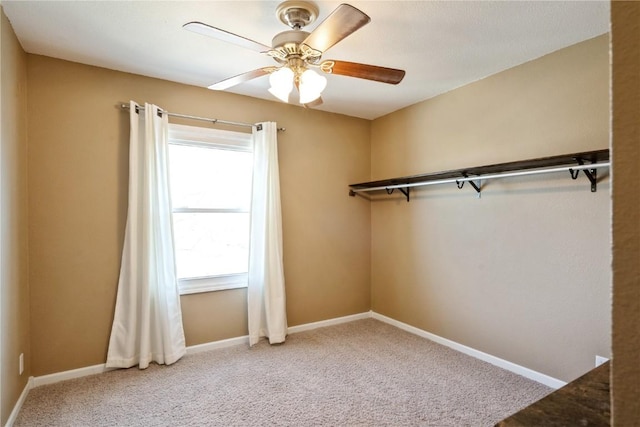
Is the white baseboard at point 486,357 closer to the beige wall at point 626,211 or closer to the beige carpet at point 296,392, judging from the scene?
the beige carpet at point 296,392

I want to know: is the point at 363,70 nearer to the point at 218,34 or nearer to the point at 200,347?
the point at 218,34

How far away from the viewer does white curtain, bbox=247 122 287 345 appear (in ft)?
10.9

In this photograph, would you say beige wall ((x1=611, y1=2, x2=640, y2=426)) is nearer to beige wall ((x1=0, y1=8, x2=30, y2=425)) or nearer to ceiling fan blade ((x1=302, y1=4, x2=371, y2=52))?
ceiling fan blade ((x1=302, y1=4, x2=371, y2=52))

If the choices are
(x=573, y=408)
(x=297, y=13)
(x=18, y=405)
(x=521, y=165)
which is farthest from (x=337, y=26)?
(x=18, y=405)

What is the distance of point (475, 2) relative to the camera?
6.36ft

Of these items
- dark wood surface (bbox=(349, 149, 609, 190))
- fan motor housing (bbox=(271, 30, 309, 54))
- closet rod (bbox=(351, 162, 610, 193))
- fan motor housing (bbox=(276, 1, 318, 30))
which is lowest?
closet rod (bbox=(351, 162, 610, 193))

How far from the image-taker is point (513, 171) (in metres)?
2.70

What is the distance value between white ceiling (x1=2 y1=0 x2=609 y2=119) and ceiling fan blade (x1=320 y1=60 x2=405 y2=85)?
0.32m

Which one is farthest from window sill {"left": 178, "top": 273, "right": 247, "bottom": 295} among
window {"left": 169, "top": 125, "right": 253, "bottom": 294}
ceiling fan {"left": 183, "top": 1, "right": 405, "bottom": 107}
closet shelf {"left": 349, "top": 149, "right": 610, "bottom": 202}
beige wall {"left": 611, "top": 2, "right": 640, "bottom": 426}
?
beige wall {"left": 611, "top": 2, "right": 640, "bottom": 426}

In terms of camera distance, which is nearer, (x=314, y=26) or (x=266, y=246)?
(x=314, y=26)

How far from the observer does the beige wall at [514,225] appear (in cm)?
231

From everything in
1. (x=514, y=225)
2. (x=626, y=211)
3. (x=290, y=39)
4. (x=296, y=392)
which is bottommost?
(x=296, y=392)

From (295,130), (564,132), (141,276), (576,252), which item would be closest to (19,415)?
(141,276)

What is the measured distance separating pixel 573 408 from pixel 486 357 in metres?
2.51
